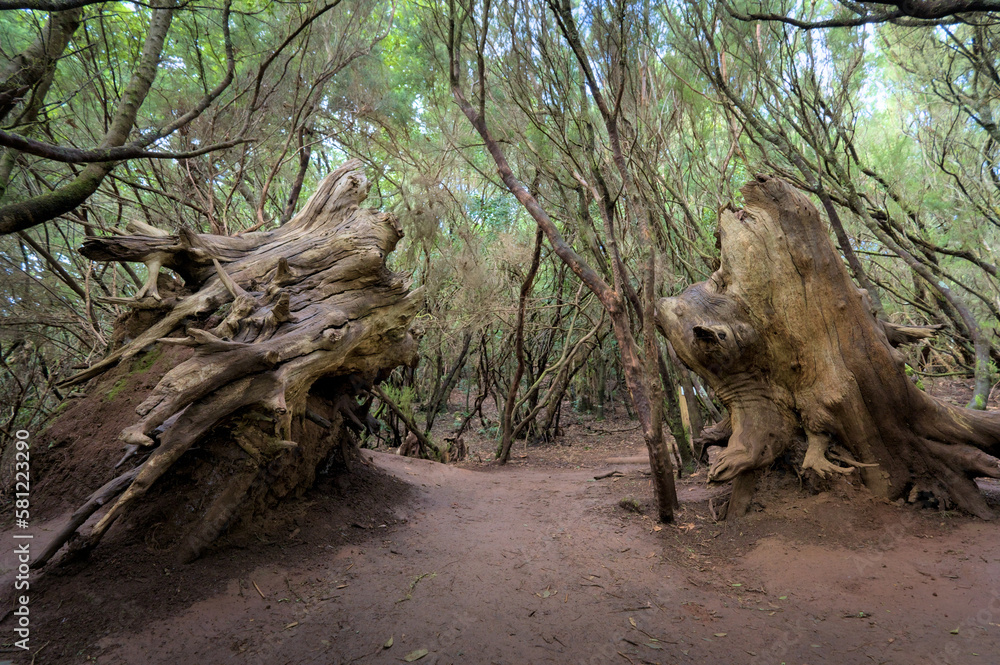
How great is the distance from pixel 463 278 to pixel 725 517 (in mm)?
5422

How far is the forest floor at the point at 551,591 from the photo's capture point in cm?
235

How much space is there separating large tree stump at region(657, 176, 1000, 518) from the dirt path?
29cm

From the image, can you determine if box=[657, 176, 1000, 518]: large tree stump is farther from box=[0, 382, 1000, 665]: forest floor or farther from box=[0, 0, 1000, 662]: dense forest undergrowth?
box=[0, 382, 1000, 665]: forest floor

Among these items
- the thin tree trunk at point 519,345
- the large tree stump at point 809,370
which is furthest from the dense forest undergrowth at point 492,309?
the thin tree trunk at point 519,345

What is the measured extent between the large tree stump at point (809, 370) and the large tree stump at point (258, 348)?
2.57m

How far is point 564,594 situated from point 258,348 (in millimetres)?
2366

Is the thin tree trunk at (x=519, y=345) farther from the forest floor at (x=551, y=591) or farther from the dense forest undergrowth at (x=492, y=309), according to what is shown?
the forest floor at (x=551, y=591)

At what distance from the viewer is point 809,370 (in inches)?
144

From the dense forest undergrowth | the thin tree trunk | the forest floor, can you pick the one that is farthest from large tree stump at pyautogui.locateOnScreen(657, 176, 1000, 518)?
the thin tree trunk

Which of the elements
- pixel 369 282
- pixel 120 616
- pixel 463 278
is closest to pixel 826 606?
pixel 120 616

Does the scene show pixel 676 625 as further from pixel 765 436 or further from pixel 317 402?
pixel 317 402

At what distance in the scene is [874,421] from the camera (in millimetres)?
3506

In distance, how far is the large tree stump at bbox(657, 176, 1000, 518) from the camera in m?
3.44

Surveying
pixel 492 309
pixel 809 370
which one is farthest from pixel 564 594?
pixel 492 309
